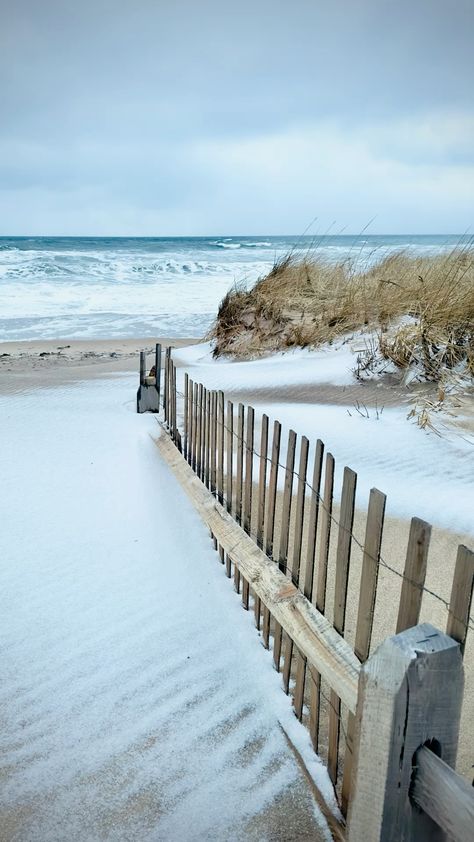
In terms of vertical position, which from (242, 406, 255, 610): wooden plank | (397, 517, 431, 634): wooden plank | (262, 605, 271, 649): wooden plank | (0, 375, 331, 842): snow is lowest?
(0, 375, 331, 842): snow

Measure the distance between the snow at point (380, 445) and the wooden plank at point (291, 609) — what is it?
1311mm

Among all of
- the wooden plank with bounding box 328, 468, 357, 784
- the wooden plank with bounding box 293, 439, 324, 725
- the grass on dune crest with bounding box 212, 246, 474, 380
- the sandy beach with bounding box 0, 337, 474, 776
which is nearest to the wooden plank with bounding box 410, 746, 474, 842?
the wooden plank with bounding box 328, 468, 357, 784

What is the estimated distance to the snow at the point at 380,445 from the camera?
391 centimetres

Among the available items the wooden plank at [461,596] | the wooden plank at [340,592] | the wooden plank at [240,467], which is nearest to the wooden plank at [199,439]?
the wooden plank at [240,467]

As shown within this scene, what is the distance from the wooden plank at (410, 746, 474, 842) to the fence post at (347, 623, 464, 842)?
0.07 ft

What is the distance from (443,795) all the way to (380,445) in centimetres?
374

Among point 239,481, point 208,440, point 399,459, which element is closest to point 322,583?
point 239,481

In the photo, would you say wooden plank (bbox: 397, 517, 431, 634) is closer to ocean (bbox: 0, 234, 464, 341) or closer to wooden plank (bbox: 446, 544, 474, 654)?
wooden plank (bbox: 446, 544, 474, 654)

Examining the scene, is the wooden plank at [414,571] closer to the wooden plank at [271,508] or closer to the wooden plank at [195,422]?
the wooden plank at [271,508]

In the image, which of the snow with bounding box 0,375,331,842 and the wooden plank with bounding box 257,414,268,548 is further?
the wooden plank with bounding box 257,414,268,548

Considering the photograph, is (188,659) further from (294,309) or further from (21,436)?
(294,309)

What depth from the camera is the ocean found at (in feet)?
43.9

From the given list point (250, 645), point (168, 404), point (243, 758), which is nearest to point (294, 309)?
point (168, 404)

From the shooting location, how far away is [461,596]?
1317mm
